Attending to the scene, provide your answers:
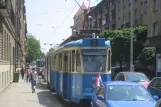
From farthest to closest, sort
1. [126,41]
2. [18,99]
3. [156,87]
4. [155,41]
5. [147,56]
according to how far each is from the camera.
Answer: [155,41] → [126,41] → [147,56] → [18,99] → [156,87]

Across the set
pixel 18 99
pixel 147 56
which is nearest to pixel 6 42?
pixel 18 99

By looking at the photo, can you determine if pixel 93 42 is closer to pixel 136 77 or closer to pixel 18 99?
pixel 136 77

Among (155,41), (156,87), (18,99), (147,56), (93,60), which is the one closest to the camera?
(156,87)

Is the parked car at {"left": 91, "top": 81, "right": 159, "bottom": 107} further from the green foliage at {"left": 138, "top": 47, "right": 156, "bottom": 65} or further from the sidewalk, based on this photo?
the green foliage at {"left": 138, "top": 47, "right": 156, "bottom": 65}

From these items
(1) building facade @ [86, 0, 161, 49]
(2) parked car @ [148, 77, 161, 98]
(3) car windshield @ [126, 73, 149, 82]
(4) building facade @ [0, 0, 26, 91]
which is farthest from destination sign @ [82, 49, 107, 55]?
(1) building facade @ [86, 0, 161, 49]

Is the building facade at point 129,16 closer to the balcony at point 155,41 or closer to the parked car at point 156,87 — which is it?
the balcony at point 155,41

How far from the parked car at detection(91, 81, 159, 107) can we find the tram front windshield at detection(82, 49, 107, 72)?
13.2 ft

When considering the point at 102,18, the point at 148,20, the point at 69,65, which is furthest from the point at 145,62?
the point at 102,18

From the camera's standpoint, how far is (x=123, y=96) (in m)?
10.1

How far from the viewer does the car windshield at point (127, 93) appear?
395 inches

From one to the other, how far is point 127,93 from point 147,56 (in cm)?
3178

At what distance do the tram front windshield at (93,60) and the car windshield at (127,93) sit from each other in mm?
4420

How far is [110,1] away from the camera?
70.4 metres

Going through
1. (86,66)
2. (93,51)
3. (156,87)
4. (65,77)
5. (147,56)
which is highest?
(147,56)
